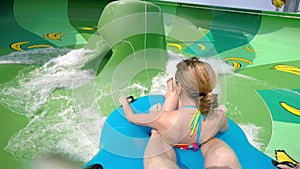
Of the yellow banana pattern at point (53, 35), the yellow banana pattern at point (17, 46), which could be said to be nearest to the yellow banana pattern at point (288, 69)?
the yellow banana pattern at point (53, 35)

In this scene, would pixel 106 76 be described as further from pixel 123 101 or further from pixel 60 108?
pixel 60 108

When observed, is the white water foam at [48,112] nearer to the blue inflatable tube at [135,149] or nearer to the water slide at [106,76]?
the water slide at [106,76]

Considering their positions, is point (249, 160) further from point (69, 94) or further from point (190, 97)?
point (69, 94)

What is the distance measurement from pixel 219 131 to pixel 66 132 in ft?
3.89

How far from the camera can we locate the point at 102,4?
748 centimetres

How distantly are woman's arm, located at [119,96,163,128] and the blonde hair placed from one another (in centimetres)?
23

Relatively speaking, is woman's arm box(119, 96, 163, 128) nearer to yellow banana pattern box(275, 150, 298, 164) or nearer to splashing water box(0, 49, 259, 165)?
splashing water box(0, 49, 259, 165)

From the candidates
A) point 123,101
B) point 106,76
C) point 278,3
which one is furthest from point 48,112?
point 278,3

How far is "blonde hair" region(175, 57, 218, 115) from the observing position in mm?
1437

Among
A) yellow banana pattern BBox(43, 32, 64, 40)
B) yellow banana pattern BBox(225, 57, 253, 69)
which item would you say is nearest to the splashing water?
yellow banana pattern BBox(43, 32, 64, 40)

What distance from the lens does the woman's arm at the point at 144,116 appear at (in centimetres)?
161

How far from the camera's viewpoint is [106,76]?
210 cm

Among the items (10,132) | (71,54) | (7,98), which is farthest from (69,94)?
(71,54)

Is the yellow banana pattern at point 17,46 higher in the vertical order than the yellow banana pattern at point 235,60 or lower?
higher
